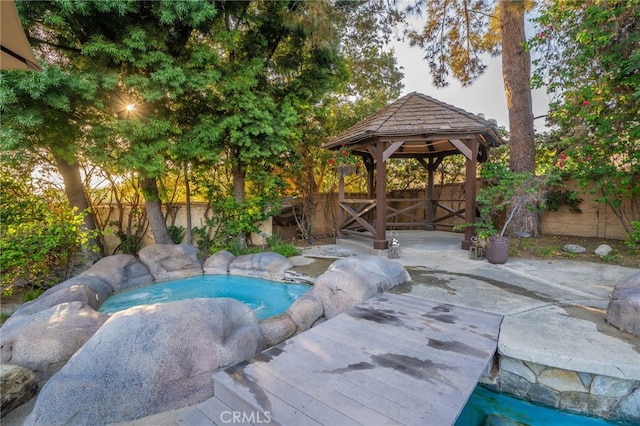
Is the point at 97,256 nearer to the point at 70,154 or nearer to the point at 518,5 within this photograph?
the point at 70,154

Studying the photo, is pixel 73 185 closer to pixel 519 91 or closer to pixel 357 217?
pixel 357 217

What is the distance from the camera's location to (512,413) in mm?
2533

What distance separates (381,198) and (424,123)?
1948 millimetres

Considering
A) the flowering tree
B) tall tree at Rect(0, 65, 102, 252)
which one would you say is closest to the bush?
tall tree at Rect(0, 65, 102, 252)

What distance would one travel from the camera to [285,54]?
742 centimetres

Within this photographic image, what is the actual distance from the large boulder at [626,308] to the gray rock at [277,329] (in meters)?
3.44

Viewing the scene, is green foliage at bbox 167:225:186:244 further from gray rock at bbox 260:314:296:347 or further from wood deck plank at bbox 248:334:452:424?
wood deck plank at bbox 248:334:452:424

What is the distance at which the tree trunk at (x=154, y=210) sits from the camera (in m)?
7.03

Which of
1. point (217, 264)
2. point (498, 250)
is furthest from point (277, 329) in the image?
point (498, 250)

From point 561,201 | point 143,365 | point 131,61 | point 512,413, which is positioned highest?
point 131,61

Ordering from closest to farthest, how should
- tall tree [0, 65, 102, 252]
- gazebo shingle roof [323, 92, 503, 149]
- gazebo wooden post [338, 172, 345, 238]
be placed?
tall tree [0, 65, 102, 252], gazebo shingle roof [323, 92, 503, 149], gazebo wooden post [338, 172, 345, 238]

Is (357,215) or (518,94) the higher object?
(518,94)

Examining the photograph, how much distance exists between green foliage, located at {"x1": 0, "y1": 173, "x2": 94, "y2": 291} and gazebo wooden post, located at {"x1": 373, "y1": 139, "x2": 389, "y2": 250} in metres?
5.89

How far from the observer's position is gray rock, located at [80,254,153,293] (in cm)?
557
